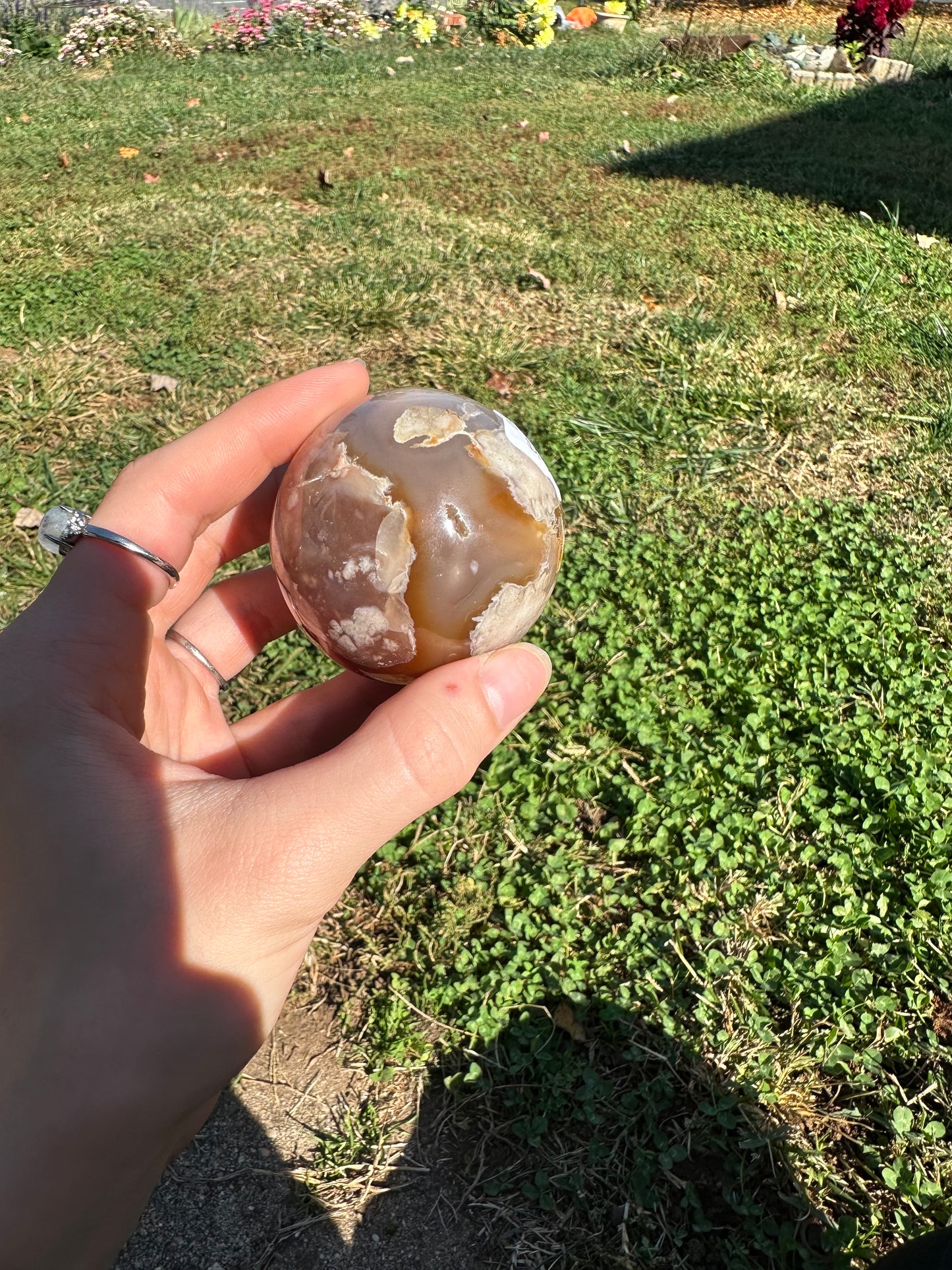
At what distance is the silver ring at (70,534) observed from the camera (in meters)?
2.23

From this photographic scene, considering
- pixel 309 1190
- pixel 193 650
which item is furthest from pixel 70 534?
pixel 309 1190

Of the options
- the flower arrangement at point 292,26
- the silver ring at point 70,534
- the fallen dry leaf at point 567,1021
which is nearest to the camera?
the silver ring at point 70,534

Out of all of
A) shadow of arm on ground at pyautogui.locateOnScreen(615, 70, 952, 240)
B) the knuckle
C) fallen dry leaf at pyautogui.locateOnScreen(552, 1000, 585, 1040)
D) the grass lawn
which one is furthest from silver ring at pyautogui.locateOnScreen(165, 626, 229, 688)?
shadow of arm on ground at pyautogui.locateOnScreen(615, 70, 952, 240)

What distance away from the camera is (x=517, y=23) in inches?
528

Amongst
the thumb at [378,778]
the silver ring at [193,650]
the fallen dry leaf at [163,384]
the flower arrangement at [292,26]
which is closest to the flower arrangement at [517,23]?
the flower arrangement at [292,26]

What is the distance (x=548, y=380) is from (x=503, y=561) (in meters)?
3.24

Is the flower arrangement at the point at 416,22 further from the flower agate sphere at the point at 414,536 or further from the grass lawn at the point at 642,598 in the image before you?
the flower agate sphere at the point at 414,536

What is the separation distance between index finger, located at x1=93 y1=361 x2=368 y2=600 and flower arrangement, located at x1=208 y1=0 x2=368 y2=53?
39.4ft

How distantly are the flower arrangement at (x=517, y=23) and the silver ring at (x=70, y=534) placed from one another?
44.4 ft

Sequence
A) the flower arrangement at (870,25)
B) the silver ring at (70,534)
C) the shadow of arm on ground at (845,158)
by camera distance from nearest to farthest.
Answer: the silver ring at (70,534) → the shadow of arm on ground at (845,158) → the flower arrangement at (870,25)

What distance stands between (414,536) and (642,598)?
198 centimetres

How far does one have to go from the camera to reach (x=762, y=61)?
38.9ft

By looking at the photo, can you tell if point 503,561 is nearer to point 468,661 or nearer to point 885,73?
point 468,661

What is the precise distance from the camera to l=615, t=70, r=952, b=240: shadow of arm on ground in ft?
24.6
